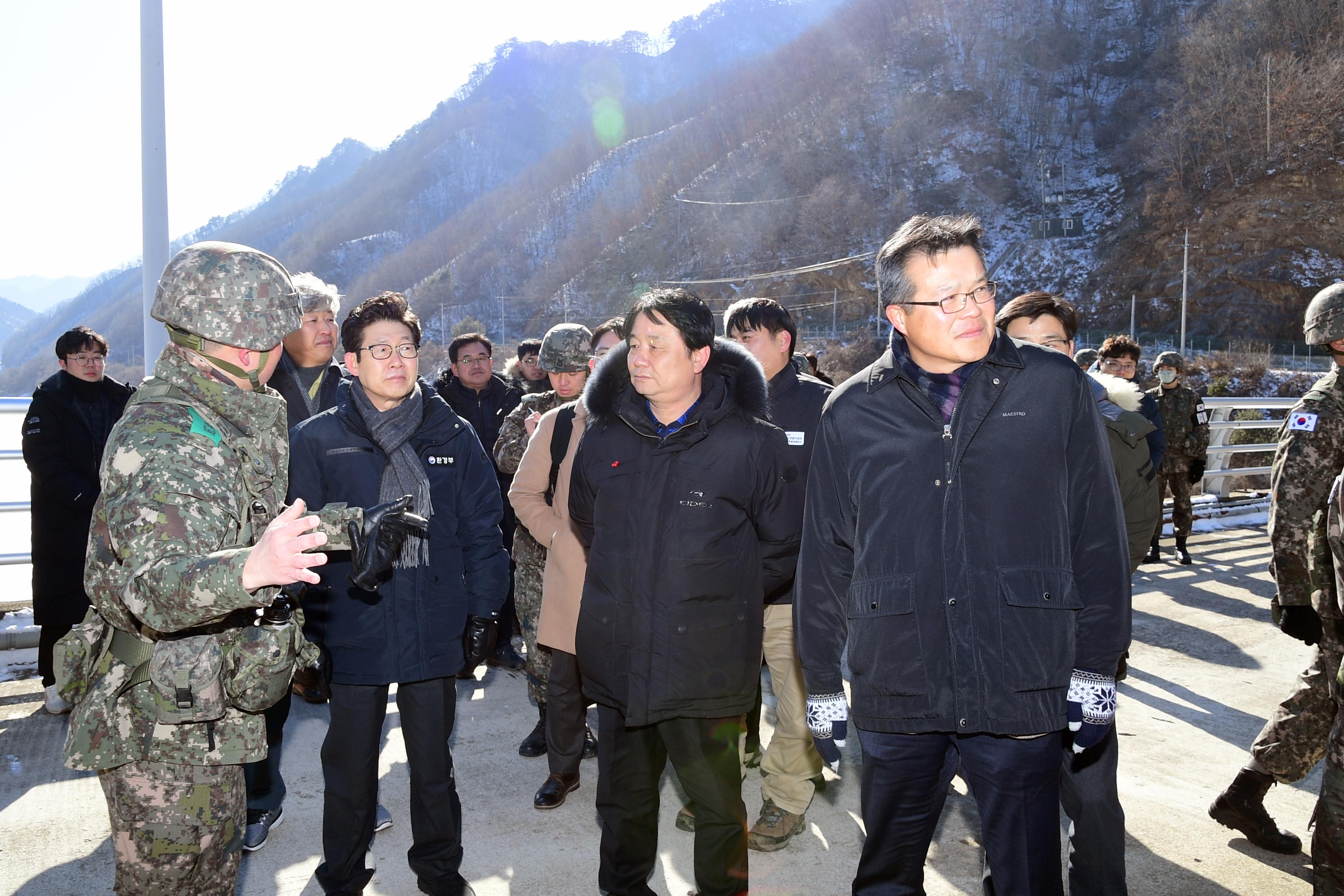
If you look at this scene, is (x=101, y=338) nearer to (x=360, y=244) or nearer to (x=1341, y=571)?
(x=1341, y=571)

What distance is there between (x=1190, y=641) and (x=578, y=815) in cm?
479

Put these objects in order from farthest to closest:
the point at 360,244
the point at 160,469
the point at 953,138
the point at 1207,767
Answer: the point at 360,244 → the point at 953,138 → the point at 1207,767 → the point at 160,469

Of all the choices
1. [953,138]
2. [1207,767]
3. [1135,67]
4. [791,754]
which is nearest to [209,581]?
[791,754]

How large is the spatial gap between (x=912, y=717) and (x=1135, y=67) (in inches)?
3949

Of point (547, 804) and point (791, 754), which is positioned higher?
point (791, 754)

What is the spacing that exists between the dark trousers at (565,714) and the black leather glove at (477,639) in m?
0.52

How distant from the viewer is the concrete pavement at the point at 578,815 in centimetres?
319

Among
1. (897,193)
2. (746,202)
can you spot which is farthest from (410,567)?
(746,202)

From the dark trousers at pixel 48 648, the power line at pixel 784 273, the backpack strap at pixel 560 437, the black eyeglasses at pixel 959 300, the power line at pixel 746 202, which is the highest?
the power line at pixel 746 202

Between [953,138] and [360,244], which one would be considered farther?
[360,244]

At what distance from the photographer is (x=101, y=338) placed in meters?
4.87

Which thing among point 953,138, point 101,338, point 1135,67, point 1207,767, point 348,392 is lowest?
point 1207,767

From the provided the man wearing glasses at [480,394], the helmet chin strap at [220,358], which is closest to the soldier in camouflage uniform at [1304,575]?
the helmet chin strap at [220,358]

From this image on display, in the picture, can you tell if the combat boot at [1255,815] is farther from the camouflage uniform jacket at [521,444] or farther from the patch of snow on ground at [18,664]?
the patch of snow on ground at [18,664]
